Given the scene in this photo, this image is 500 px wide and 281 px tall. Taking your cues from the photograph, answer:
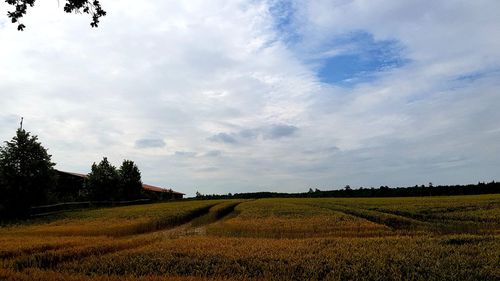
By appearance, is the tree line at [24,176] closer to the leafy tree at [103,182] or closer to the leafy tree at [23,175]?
the leafy tree at [23,175]

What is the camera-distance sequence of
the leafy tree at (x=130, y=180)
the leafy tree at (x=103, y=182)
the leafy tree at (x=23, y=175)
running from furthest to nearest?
1. the leafy tree at (x=130, y=180)
2. the leafy tree at (x=103, y=182)
3. the leafy tree at (x=23, y=175)

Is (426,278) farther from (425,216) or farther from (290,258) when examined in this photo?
(425,216)

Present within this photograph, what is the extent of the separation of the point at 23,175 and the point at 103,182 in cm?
2335

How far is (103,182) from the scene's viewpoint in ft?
232

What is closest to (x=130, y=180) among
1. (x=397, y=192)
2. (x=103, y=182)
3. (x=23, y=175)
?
(x=103, y=182)

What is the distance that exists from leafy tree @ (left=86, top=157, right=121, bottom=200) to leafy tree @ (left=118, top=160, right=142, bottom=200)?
3393 millimetres

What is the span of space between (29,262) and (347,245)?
12.7 meters

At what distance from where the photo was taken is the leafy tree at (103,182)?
230 ft

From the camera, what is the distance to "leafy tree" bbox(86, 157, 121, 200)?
70125 millimetres

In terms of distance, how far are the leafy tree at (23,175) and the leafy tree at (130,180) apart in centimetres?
2627

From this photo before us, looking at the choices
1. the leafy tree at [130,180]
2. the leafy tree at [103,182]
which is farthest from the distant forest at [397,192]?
the leafy tree at [103,182]

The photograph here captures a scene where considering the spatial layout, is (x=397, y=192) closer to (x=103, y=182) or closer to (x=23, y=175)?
(x=103, y=182)

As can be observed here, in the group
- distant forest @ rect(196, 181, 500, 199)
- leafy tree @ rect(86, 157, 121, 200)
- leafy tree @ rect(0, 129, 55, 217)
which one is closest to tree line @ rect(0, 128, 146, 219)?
leafy tree @ rect(0, 129, 55, 217)

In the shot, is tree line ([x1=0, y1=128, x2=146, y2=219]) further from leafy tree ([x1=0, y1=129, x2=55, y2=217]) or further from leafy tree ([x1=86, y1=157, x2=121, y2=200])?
leafy tree ([x1=86, y1=157, x2=121, y2=200])
